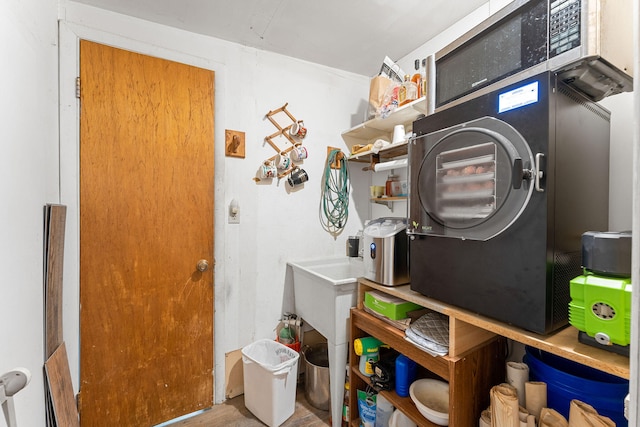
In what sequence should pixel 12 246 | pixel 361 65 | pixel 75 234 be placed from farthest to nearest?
pixel 361 65
pixel 75 234
pixel 12 246

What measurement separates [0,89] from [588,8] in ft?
5.45

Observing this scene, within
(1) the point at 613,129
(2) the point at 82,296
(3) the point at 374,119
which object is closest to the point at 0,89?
(2) the point at 82,296

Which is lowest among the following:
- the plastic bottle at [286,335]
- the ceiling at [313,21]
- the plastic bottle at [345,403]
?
the plastic bottle at [345,403]

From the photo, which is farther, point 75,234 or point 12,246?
point 75,234

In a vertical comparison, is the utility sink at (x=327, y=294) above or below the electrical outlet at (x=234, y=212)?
below

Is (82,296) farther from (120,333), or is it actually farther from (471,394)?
(471,394)

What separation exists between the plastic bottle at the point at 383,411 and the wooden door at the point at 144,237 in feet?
3.76

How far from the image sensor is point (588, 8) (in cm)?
76

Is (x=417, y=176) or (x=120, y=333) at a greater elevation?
(x=417, y=176)

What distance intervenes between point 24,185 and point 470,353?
179 cm

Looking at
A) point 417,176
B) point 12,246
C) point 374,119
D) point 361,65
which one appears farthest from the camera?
point 361,65

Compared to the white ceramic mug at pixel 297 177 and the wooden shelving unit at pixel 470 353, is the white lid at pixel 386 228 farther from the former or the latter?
the white ceramic mug at pixel 297 177

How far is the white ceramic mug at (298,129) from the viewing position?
213cm

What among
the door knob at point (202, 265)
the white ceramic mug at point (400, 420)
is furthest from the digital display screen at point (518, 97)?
the door knob at point (202, 265)
